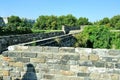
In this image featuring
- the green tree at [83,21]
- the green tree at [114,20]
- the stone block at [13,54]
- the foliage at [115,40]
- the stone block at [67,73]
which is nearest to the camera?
the stone block at [67,73]

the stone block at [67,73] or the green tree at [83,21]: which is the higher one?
the green tree at [83,21]

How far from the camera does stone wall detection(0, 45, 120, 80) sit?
5828 mm

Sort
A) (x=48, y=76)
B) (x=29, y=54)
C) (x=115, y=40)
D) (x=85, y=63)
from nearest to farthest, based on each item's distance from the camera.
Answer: (x=85, y=63) → (x=48, y=76) → (x=29, y=54) → (x=115, y=40)

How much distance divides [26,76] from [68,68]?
1004mm

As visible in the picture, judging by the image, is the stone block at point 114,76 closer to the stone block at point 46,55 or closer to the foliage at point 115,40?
the stone block at point 46,55

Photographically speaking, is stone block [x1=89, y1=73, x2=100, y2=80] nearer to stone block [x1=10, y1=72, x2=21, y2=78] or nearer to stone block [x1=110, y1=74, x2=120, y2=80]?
stone block [x1=110, y1=74, x2=120, y2=80]

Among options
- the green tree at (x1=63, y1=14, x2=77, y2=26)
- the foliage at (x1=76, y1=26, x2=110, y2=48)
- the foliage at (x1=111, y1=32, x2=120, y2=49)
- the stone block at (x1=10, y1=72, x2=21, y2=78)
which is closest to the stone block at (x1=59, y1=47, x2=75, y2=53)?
the stone block at (x1=10, y1=72, x2=21, y2=78)

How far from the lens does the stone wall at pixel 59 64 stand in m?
5.83

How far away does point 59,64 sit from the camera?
610 centimetres

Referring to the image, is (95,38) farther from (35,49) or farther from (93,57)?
(93,57)

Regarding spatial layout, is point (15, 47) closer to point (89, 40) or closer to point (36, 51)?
point (36, 51)

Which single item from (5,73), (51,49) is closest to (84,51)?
(51,49)

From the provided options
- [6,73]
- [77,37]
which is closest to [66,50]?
[6,73]

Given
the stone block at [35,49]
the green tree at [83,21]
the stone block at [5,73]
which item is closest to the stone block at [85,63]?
the stone block at [35,49]
